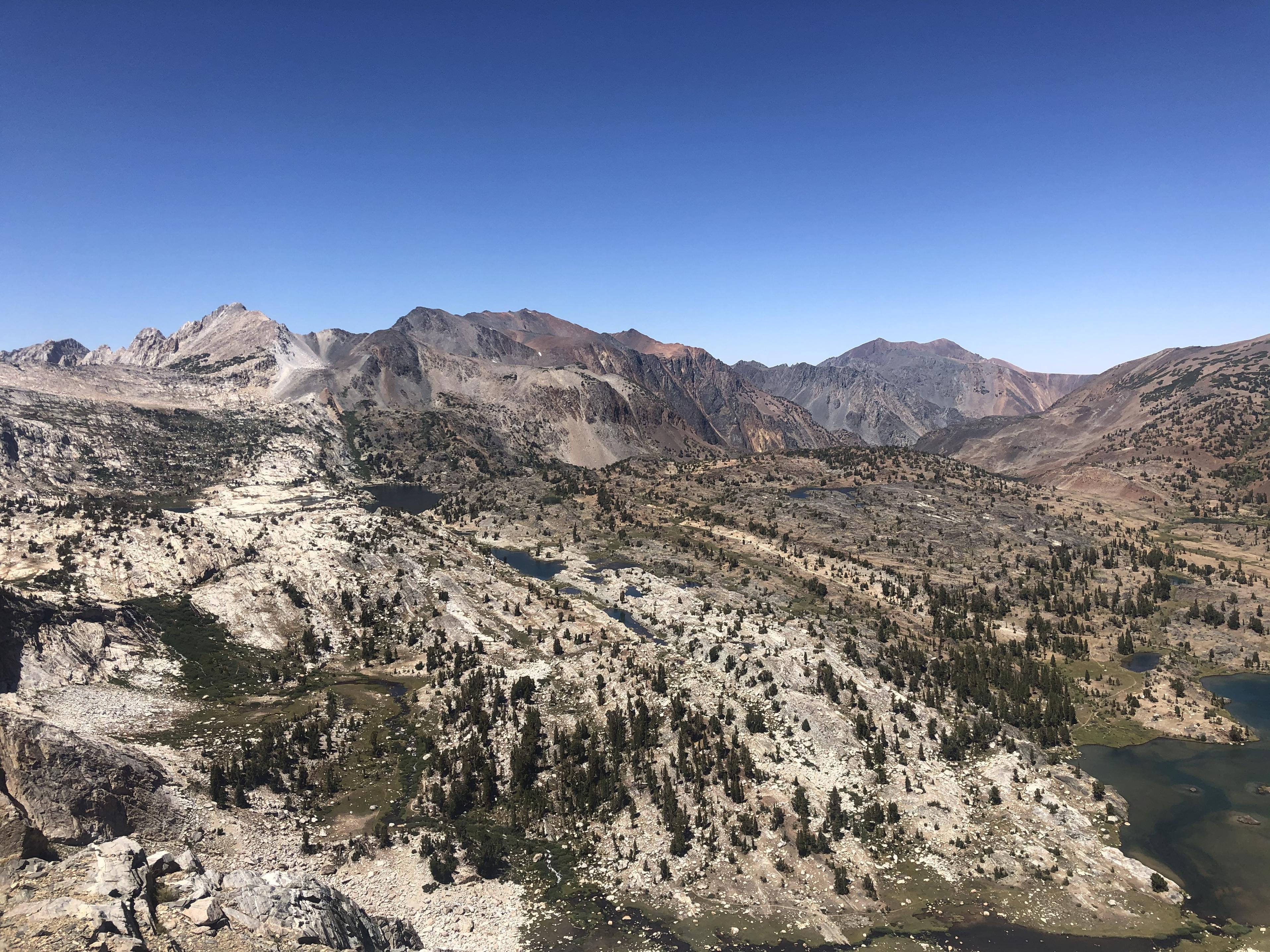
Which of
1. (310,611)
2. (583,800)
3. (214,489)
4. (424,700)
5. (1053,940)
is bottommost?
(1053,940)

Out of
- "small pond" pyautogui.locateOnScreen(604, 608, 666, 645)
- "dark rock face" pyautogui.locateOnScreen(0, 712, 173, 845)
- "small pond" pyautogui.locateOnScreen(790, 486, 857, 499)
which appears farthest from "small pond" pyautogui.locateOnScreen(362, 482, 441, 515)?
"dark rock face" pyautogui.locateOnScreen(0, 712, 173, 845)

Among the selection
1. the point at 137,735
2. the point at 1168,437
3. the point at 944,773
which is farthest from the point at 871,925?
the point at 1168,437

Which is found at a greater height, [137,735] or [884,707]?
[137,735]

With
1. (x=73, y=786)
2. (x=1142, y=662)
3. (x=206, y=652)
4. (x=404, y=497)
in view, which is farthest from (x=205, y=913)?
(x=404, y=497)

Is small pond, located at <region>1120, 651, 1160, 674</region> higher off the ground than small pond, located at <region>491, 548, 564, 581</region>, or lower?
lower

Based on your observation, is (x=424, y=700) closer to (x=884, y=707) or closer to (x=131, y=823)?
(x=131, y=823)

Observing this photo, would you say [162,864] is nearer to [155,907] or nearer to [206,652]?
[155,907]

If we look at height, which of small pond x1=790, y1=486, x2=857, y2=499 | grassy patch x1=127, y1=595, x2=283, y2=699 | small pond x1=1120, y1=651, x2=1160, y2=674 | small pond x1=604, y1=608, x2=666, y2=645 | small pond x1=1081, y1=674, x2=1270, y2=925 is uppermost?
small pond x1=790, y1=486, x2=857, y2=499

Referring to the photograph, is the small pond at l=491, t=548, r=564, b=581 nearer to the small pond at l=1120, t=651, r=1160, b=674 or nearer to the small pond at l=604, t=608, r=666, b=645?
the small pond at l=604, t=608, r=666, b=645
